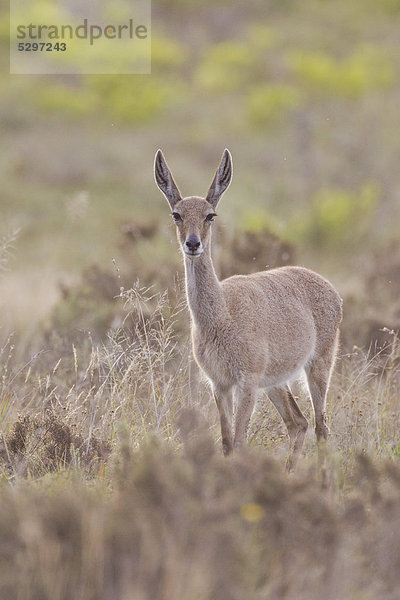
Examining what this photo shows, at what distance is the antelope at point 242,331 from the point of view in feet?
19.1

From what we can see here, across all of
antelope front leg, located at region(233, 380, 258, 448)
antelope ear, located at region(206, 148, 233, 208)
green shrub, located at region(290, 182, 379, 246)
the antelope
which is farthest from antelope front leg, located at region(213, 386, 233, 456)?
green shrub, located at region(290, 182, 379, 246)

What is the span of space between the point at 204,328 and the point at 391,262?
690cm

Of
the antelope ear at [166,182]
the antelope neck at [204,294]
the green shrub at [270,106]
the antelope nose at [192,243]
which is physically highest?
the green shrub at [270,106]

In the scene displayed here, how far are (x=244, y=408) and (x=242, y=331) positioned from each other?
Result: 0.53 m

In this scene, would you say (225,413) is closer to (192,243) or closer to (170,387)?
(170,387)

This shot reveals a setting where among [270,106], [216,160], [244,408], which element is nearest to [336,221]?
[216,160]

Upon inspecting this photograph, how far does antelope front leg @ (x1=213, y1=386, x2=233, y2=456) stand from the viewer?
5746mm

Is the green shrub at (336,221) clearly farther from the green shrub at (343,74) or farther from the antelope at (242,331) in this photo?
the green shrub at (343,74)

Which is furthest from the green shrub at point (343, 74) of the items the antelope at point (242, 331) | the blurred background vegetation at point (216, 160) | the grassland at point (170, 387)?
the antelope at point (242, 331)

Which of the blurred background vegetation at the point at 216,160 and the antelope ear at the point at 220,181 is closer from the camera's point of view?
the antelope ear at the point at 220,181

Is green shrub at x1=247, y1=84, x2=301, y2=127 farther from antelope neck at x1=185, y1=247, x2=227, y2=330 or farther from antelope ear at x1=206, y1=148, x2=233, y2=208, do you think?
antelope neck at x1=185, y1=247, x2=227, y2=330

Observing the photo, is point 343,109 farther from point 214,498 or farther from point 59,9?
point 214,498

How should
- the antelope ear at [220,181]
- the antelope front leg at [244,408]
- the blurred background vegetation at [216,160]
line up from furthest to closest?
the blurred background vegetation at [216,160] → the antelope ear at [220,181] → the antelope front leg at [244,408]

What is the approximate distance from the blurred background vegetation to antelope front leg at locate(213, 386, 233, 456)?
187 cm
